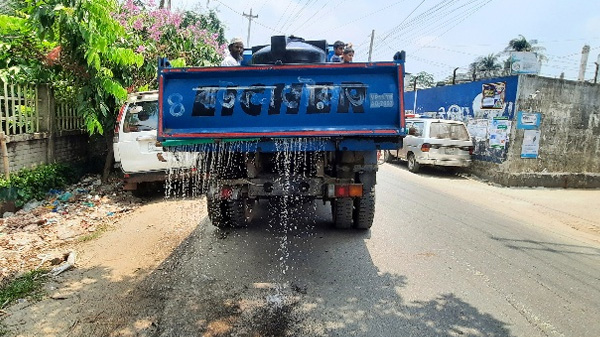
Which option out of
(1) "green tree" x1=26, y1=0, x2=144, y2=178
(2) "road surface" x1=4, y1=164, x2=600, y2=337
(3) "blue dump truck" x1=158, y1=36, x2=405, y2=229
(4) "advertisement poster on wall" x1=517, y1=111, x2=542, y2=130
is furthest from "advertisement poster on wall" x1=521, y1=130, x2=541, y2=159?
(1) "green tree" x1=26, y1=0, x2=144, y2=178

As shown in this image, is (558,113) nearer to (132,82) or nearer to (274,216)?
(274,216)

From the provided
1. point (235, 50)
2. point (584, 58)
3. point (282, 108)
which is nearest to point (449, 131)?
point (235, 50)

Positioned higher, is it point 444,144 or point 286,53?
point 286,53

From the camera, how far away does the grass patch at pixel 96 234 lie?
17.5ft

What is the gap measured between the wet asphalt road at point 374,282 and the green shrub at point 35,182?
3114mm

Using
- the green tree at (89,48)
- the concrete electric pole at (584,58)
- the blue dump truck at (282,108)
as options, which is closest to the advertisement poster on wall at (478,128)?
the blue dump truck at (282,108)

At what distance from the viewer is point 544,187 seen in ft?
35.8

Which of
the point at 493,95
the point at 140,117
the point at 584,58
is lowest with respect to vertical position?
the point at 140,117

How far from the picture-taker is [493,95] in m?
11.9

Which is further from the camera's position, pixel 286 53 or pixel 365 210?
pixel 286 53

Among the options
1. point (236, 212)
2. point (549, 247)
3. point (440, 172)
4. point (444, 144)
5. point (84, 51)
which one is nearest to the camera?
point (236, 212)

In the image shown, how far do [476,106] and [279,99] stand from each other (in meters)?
10.3

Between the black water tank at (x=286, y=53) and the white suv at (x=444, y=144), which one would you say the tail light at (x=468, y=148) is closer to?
the white suv at (x=444, y=144)

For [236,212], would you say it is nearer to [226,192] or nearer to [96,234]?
[226,192]
